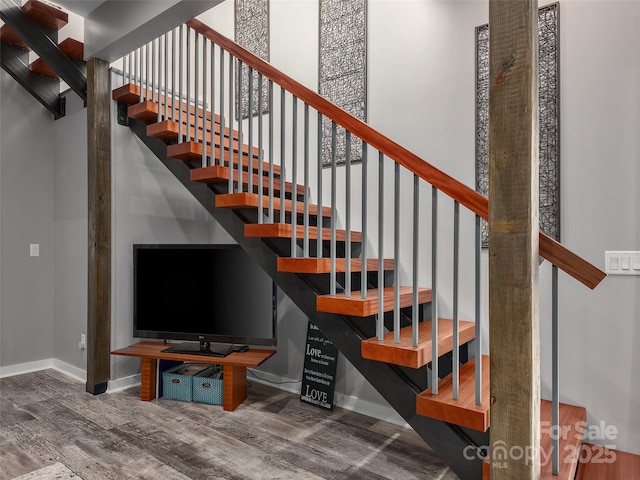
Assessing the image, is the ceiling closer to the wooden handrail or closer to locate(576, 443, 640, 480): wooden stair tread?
the wooden handrail

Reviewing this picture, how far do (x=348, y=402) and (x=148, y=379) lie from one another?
145 cm

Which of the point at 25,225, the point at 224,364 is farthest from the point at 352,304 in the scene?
the point at 25,225

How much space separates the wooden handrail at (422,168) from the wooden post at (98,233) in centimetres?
117

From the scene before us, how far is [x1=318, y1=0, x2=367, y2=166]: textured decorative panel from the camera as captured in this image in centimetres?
297

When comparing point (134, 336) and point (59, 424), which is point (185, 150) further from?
point (59, 424)

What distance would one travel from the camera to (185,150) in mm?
2715

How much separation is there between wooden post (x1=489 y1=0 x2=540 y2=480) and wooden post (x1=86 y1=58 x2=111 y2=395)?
2.82 m

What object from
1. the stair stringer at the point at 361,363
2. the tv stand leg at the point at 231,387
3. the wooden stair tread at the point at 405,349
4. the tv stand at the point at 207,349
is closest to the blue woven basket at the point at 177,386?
the tv stand at the point at 207,349

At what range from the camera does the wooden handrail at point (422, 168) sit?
1455 mm

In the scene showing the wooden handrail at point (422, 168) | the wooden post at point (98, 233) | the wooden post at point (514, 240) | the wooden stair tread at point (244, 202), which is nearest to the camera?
the wooden post at point (514, 240)

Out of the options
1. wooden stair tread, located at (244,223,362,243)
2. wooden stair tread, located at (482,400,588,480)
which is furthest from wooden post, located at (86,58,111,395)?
wooden stair tread, located at (482,400,588,480)

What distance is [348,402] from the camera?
2.97 metres

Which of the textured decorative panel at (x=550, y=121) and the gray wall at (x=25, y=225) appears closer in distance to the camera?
the textured decorative panel at (x=550, y=121)

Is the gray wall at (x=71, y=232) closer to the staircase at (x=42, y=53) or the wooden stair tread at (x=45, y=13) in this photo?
the staircase at (x=42, y=53)
